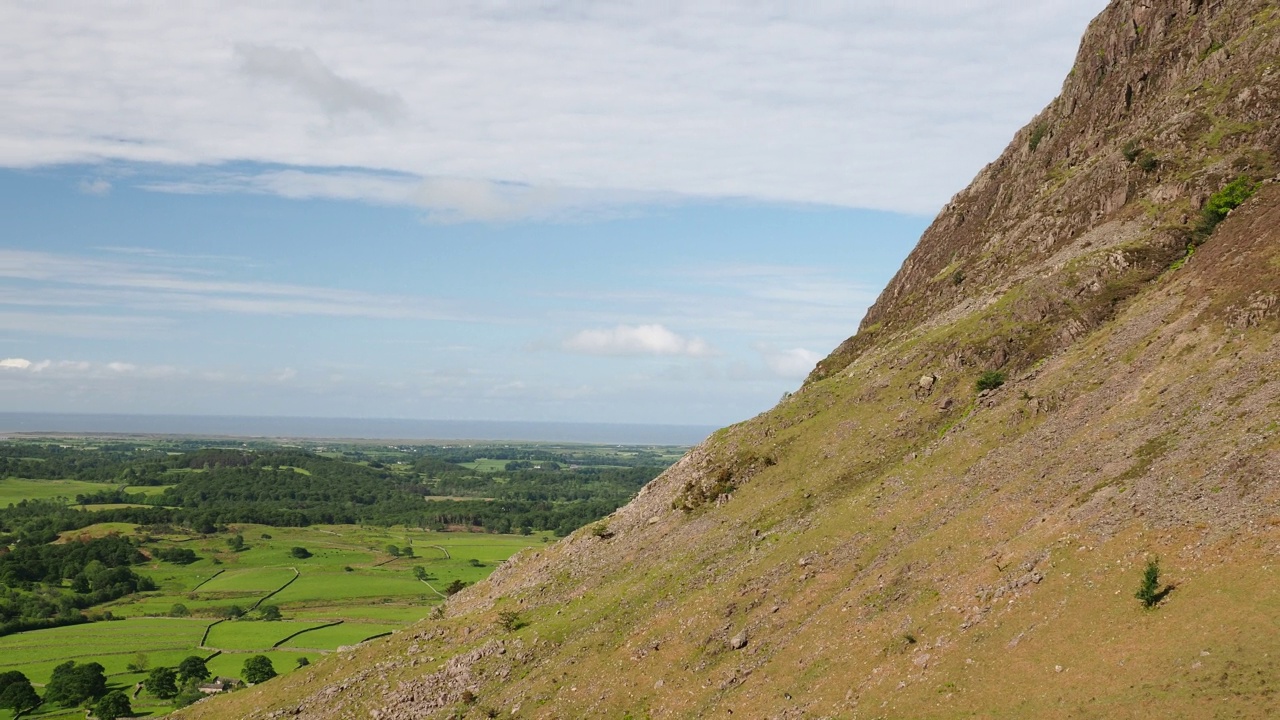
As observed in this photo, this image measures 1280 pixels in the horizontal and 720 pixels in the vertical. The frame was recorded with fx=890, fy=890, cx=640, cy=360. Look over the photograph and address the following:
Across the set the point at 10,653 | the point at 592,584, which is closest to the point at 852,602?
the point at 592,584

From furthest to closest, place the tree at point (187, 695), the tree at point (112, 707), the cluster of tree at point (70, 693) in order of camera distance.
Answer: the tree at point (187, 695) → the cluster of tree at point (70, 693) → the tree at point (112, 707)

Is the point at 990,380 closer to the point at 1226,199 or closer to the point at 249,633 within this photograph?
the point at 1226,199

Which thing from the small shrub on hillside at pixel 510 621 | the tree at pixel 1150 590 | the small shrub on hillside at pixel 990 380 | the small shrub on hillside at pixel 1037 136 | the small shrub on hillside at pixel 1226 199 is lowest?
the small shrub on hillside at pixel 510 621

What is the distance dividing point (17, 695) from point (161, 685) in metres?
17.1

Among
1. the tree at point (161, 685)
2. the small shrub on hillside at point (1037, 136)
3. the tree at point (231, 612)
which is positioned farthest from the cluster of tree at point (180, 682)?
the small shrub on hillside at point (1037, 136)

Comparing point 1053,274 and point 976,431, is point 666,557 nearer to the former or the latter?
point 976,431

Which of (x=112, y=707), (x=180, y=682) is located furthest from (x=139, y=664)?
(x=112, y=707)

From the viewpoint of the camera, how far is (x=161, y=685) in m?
120

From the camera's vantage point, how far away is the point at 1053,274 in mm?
78062

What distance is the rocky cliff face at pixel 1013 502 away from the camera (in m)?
39.8

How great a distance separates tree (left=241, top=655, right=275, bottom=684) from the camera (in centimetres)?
12196

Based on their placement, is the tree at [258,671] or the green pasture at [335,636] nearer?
the tree at [258,671]

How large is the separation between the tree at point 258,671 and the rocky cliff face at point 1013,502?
163 ft

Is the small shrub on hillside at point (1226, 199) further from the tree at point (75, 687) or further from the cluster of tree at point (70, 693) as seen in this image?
the tree at point (75, 687)
